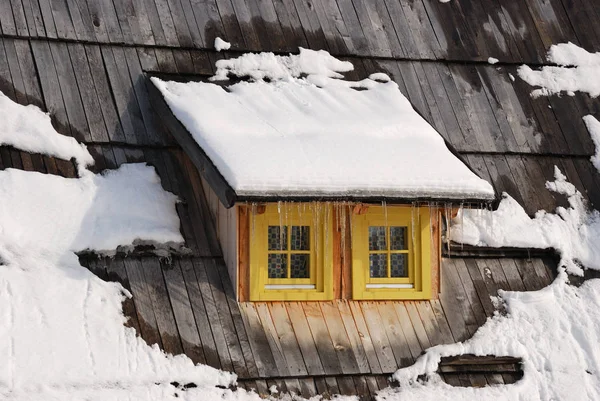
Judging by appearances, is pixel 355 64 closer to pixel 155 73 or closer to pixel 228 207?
pixel 155 73

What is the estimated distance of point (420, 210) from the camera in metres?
6.97

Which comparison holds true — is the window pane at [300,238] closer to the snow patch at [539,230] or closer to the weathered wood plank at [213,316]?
the weathered wood plank at [213,316]

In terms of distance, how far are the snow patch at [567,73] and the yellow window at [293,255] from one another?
8.23 feet

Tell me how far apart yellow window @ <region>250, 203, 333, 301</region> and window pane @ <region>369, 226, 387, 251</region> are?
29 centimetres

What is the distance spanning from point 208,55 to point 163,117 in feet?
2.45

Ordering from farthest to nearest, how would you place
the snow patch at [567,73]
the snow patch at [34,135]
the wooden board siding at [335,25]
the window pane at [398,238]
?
1. the snow patch at [567,73]
2. the wooden board siding at [335,25]
3. the window pane at [398,238]
4. the snow patch at [34,135]

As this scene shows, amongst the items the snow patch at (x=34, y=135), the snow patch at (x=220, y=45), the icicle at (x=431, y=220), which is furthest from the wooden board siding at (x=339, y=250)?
the snow patch at (x=220, y=45)

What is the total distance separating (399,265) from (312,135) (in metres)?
1.01

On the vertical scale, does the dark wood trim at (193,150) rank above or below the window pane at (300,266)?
above

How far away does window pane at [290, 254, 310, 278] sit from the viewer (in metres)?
6.82

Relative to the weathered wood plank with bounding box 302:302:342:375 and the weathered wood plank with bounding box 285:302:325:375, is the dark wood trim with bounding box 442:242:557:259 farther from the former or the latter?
the weathered wood plank with bounding box 285:302:325:375

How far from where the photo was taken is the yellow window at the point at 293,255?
6.71 metres

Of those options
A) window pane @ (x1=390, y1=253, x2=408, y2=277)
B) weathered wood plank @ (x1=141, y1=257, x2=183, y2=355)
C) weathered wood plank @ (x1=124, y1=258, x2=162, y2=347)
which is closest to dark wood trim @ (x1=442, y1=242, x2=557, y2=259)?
window pane @ (x1=390, y1=253, x2=408, y2=277)

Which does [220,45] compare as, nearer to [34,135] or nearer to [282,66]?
[282,66]
